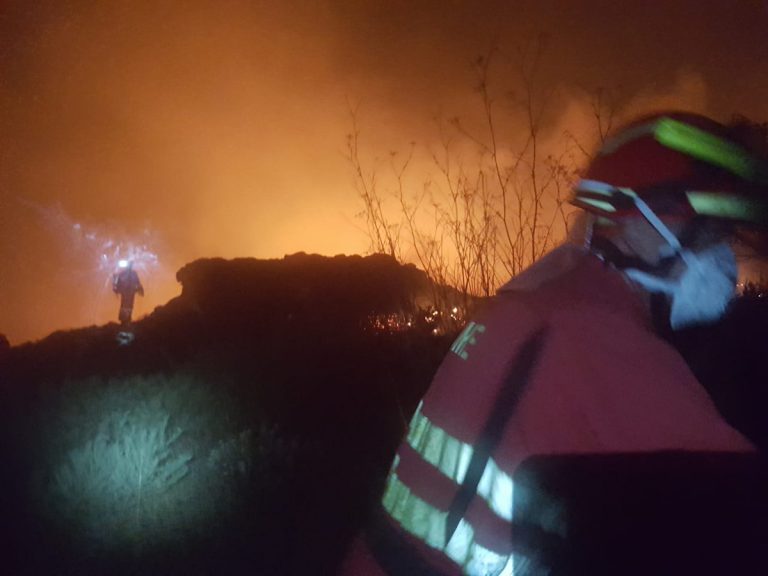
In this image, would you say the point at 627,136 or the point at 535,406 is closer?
the point at 535,406

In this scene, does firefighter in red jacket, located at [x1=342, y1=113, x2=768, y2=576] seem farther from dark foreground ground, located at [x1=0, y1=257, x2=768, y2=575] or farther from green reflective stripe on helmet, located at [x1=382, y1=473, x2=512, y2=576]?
dark foreground ground, located at [x1=0, y1=257, x2=768, y2=575]

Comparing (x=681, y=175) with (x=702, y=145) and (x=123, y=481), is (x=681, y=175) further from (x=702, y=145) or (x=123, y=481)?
(x=123, y=481)

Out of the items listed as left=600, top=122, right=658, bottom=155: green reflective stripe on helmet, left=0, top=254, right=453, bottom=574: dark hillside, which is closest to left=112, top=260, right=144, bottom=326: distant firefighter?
left=0, top=254, right=453, bottom=574: dark hillside

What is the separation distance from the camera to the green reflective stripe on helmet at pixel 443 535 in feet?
3.97

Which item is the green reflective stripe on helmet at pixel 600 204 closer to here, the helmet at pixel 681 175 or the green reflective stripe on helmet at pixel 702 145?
the helmet at pixel 681 175

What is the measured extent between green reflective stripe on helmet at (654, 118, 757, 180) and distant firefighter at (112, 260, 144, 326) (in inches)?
436

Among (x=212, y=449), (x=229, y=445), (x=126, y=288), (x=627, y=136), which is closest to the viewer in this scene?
(x=627, y=136)

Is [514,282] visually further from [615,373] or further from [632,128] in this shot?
[632,128]

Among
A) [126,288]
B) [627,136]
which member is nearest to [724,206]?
[627,136]

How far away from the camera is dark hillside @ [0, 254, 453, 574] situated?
325 centimetres

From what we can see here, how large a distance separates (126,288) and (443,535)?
11.6m

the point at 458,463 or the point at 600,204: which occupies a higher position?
the point at 600,204

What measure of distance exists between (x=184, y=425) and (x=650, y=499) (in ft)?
12.1

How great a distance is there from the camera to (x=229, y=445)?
12.7 feet
